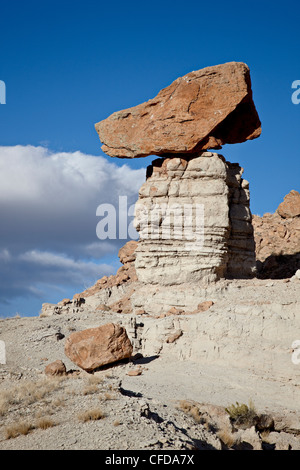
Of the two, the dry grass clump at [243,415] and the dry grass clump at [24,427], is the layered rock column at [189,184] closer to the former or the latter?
the dry grass clump at [243,415]

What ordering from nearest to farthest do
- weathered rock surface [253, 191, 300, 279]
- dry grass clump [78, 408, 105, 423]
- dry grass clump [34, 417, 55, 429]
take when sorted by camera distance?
dry grass clump [34, 417, 55, 429] < dry grass clump [78, 408, 105, 423] < weathered rock surface [253, 191, 300, 279]

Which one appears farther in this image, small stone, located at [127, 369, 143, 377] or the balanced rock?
the balanced rock

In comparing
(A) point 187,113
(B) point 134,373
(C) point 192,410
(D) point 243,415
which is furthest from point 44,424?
(A) point 187,113

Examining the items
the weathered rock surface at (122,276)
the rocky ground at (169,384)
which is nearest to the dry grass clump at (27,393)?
the rocky ground at (169,384)

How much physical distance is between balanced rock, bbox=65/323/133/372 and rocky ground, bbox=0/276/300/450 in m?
0.33

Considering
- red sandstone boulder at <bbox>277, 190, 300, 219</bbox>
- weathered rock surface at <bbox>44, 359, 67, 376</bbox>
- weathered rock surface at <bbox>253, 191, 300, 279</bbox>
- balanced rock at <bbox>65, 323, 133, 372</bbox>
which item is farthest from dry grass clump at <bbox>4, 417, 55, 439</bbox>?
red sandstone boulder at <bbox>277, 190, 300, 219</bbox>

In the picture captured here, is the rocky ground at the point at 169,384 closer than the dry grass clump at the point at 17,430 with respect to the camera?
No

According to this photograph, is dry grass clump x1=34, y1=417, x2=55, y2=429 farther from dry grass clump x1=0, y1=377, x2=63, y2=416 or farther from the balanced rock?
the balanced rock

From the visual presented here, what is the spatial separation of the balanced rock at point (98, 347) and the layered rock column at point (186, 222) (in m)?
5.27

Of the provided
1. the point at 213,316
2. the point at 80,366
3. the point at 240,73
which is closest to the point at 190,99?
the point at 240,73

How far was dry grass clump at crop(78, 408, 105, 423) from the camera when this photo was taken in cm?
835

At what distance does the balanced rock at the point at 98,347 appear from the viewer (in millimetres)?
13805
